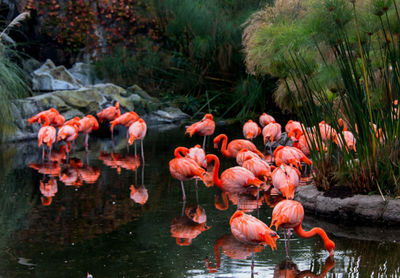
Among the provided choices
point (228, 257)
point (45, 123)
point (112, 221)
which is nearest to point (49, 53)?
point (45, 123)

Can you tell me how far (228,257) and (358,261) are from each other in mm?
890

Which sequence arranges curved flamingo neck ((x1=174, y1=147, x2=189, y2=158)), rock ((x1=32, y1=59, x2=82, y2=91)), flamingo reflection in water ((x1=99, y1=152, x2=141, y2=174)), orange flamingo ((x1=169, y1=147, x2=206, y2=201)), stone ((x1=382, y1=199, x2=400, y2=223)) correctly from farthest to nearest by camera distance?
rock ((x1=32, y1=59, x2=82, y2=91)) < flamingo reflection in water ((x1=99, y1=152, x2=141, y2=174)) < curved flamingo neck ((x1=174, y1=147, x2=189, y2=158)) < orange flamingo ((x1=169, y1=147, x2=206, y2=201)) < stone ((x1=382, y1=199, x2=400, y2=223))

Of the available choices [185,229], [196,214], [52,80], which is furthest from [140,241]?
[52,80]

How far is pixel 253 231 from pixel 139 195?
2415 mm

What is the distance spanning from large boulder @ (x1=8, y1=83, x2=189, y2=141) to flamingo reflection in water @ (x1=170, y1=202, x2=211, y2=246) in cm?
537

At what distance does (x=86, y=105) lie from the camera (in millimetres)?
11672

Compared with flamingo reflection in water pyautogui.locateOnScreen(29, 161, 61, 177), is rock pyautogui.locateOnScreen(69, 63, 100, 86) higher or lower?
higher

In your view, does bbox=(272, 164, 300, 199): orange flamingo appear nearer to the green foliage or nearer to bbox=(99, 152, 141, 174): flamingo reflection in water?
bbox=(99, 152, 141, 174): flamingo reflection in water

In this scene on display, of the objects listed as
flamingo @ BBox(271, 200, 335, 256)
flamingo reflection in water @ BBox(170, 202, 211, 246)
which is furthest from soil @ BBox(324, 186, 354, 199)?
flamingo reflection in water @ BBox(170, 202, 211, 246)

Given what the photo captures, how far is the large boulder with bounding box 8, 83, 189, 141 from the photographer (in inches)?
413

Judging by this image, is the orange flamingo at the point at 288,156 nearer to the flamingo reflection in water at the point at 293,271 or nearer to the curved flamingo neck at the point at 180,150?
the curved flamingo neck at the point at 180,150

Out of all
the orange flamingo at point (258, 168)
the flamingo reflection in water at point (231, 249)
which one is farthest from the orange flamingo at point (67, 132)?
the flamingo reflection in water at point (231, 249)

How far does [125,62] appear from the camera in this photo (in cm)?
1449

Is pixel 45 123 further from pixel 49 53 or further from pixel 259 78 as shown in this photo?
pixel 49 53
